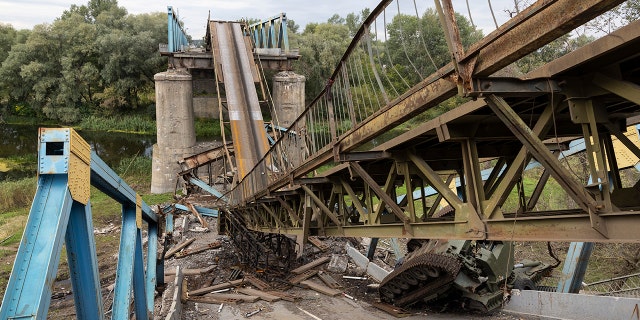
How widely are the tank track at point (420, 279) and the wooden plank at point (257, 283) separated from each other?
2.62 metres

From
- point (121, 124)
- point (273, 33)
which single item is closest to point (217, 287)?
point (273, 33)

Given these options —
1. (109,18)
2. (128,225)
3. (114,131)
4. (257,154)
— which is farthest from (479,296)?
(109,18)

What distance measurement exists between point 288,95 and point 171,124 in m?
5.66

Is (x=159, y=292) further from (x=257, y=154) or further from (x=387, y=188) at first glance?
(x=257, y=154)

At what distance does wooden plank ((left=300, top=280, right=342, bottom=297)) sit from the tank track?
1239 millimetres

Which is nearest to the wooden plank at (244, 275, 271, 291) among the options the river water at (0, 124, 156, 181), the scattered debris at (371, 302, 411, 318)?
the scattered debris at (371, 302, 411, 318)

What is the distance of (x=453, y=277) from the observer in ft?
28.7

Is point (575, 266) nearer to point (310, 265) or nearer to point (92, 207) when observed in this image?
point (310, 265)

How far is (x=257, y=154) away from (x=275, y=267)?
6.69 meters

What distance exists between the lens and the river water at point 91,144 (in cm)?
3391

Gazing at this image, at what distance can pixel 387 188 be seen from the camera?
5.48 m

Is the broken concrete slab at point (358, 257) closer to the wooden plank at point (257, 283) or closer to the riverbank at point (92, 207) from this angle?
the wooden plank at point (257, 283)

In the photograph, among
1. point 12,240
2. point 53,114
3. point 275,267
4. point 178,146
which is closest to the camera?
point 275,267

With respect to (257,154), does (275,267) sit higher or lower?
lower
